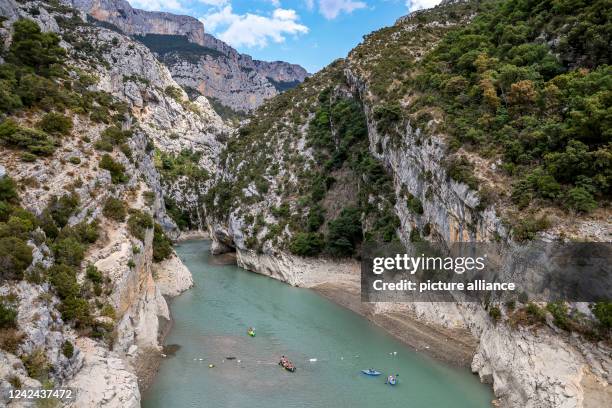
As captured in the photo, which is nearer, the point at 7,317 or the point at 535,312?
the point at 7,317

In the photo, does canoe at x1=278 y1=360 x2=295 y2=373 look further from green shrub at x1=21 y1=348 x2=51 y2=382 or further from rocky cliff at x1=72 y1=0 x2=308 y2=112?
rocky cliff at x1=72 y1=0 x2=308 y2=112

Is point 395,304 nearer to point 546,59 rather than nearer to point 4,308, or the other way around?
point 546,59

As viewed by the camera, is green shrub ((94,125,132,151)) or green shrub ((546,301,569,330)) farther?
green shrub ((94,125,132,151))

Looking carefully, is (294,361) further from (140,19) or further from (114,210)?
(140,19)

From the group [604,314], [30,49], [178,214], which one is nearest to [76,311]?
[604,314]

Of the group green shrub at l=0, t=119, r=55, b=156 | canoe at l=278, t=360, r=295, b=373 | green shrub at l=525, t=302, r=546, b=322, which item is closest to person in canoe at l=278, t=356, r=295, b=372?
canoe at l=278, t=360, r=295, b=373
